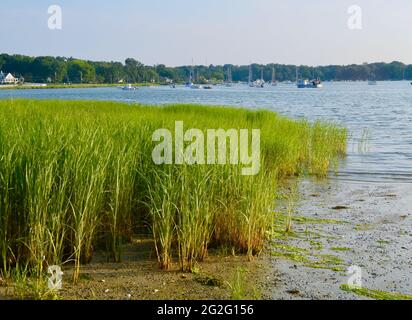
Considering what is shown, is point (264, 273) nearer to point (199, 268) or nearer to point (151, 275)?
point (199, 268)

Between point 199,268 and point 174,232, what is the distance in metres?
0.76

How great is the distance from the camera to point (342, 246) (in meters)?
8.29

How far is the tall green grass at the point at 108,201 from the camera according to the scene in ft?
Result: 20.3

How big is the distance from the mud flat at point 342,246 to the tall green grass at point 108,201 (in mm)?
686

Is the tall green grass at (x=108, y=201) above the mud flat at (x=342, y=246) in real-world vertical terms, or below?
above

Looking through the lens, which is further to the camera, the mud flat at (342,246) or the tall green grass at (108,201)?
the mud flat at (342,246)

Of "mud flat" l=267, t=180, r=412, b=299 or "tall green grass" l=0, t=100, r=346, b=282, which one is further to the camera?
"mud flat" l=267, t=180, r=412, b=299

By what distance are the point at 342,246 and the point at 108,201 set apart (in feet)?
12.1

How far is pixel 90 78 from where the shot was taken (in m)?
158

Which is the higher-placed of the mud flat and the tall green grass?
the tall green grass

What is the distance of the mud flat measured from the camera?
661cm

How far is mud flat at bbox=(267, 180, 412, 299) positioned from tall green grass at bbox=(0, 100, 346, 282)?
69 cm

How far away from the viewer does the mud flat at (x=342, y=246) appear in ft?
21.7

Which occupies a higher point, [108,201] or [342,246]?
[108,201]
